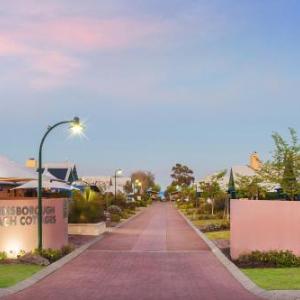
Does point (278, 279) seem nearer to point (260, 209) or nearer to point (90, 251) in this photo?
point (260, 209)

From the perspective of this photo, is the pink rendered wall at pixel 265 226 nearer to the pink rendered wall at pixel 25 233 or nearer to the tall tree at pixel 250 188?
the pink rendered wall at pixel 25 233

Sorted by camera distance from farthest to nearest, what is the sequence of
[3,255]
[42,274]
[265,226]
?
[3,255] → [265,226] → [42,274]

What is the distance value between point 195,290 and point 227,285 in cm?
104

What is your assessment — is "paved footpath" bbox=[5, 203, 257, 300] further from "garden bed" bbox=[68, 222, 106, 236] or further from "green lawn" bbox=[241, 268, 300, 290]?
"garden bed" bbox=[68, 222, 106, 236]

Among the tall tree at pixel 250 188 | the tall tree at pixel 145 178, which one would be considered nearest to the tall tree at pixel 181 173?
the tall tree at pixel 145 178

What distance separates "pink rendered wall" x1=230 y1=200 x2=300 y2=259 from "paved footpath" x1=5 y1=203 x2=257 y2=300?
109 cm

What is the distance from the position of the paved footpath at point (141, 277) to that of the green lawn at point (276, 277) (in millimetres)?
521

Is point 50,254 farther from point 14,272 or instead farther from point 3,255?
point 14,272

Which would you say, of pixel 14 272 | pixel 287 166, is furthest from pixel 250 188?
pixel 14 272

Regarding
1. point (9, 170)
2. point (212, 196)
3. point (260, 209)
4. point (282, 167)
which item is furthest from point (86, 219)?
point (212, 196)

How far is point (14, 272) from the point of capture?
15.0 metres

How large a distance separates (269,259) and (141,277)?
159 inches

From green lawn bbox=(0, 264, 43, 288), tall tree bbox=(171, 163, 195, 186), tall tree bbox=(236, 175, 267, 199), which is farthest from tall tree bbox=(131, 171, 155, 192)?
green lawn bbox=(0, 264, 43, 288)

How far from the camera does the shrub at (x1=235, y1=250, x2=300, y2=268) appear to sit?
16250mm
